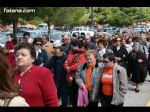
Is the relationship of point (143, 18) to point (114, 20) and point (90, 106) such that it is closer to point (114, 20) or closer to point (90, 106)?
point (114, 20)

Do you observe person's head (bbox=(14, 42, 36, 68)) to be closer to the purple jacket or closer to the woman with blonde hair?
the woman with blonde hair

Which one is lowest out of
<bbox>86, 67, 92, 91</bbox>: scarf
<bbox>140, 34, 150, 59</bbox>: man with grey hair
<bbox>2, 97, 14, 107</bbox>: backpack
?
<bbox>140, 34, 150, 59</bbox>: man with grey hair

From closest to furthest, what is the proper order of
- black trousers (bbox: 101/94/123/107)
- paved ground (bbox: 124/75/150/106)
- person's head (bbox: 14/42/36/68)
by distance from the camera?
person's head (bbox: 14/42/36/68) < black trousers (bbox: 101/94/123/107) < paved ground (bbox: 124/75/150/106)

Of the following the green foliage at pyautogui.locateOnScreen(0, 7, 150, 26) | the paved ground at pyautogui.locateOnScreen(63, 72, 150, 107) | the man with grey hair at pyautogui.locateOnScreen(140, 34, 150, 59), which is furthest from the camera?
the green foliage at pyautogui.locateOnScreen(0, 7, 150, 26)

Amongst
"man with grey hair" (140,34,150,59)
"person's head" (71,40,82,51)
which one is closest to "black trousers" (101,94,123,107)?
"person's head" (71,40,82,51)

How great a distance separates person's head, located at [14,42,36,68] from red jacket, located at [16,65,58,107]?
19 cm

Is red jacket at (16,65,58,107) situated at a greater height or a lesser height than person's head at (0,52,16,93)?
lesser

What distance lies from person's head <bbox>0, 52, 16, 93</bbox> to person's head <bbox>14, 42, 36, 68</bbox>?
1383 millimetres

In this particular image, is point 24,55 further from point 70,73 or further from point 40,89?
point 70,73

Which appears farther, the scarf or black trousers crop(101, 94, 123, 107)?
the scarf

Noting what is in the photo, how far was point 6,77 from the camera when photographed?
3.70 metres

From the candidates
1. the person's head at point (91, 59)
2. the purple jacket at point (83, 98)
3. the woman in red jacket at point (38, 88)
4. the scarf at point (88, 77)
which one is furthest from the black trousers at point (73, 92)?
the woman in red jacket at point (38, 88)

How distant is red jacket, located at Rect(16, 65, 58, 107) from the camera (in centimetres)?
493

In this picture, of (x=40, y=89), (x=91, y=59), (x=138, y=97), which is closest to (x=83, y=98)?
(x=91, y=59)
